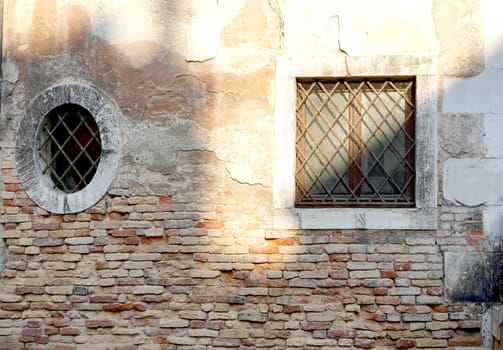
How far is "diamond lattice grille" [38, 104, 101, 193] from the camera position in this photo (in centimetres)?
638

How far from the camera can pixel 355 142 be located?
614cm

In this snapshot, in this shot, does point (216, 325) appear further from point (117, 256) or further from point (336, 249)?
point (336, 249)

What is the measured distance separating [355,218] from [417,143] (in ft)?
2.46

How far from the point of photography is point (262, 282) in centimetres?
604

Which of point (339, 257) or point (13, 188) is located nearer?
point (339, 257)

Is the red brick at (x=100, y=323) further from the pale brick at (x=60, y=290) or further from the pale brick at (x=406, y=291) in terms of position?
the pale brick at (x=406, y=291)

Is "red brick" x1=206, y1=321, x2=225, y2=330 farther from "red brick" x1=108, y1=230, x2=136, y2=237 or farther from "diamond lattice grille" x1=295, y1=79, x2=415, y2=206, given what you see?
"diamond lattice grille" x1=295, y1=79, x2=415, y2=206

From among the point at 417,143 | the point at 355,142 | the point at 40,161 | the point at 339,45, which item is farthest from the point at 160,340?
the point at 339,45

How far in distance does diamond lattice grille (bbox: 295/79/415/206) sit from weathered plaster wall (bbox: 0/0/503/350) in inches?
10.2

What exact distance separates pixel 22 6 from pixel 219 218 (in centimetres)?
246

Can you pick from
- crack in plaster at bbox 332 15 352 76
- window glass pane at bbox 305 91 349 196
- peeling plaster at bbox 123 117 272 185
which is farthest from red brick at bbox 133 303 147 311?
crack in plaster at bbox 332 15 352 76

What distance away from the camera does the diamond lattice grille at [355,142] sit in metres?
6.09

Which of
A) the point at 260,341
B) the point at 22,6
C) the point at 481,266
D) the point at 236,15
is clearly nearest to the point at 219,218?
the point at 260,341

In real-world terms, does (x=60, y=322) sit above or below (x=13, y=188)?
below
